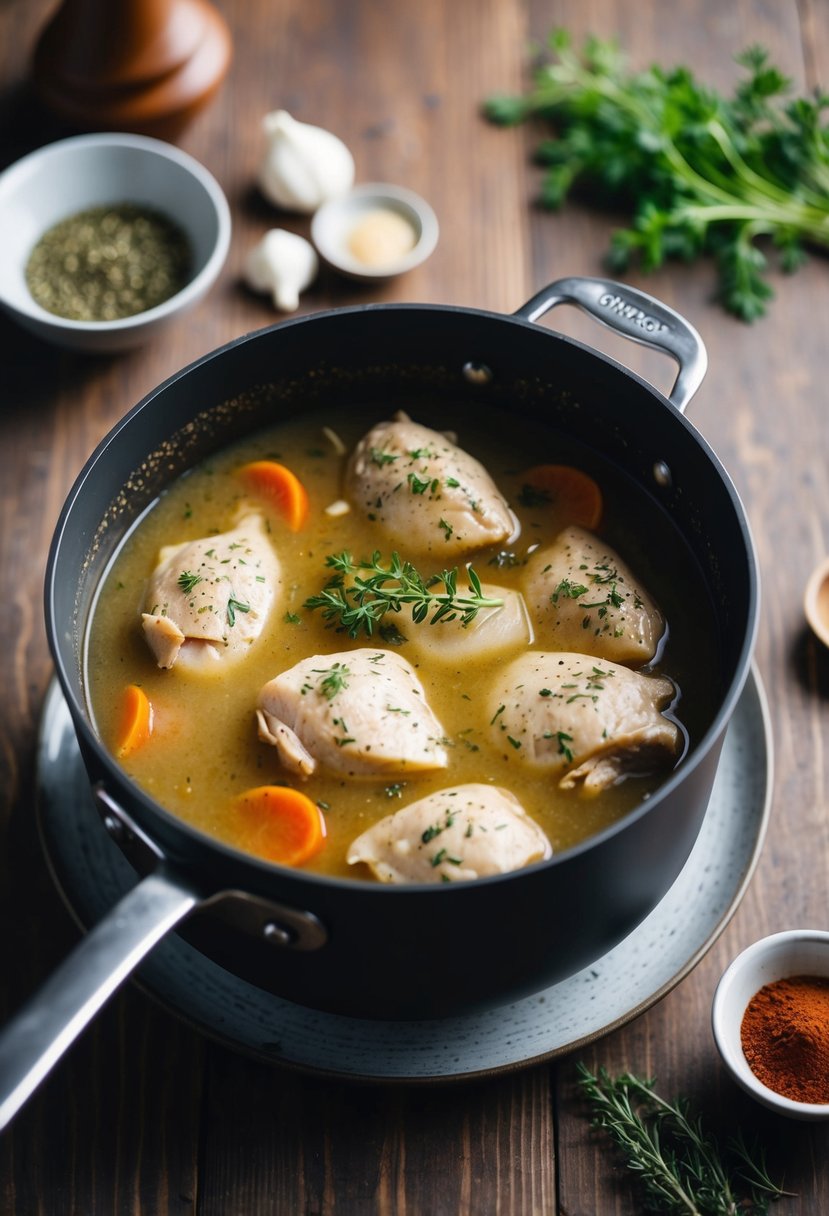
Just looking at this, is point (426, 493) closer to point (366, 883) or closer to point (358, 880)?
point (358, 880)

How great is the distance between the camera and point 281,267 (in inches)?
130

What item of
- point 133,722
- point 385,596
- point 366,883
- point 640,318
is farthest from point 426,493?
point 366,883

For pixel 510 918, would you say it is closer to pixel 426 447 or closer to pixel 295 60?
pixel 426 447

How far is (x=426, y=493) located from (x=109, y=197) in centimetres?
154

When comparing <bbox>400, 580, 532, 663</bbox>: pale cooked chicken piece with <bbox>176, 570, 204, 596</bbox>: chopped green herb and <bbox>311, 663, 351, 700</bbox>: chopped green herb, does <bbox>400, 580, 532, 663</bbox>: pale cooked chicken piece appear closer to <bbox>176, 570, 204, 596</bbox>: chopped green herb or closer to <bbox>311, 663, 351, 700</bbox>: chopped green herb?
<bbox>311, 663, 351, 700</bbox>: chopped green herb

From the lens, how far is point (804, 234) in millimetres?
3473

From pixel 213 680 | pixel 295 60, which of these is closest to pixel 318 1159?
pixel 213 680

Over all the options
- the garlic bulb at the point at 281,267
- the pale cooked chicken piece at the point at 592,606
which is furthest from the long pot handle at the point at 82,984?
the garlic bulb at the point at 281,267

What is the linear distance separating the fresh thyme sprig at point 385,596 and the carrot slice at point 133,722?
36 centimetres

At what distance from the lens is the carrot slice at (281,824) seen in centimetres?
214

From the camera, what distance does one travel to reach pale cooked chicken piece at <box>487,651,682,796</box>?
2.20 metres

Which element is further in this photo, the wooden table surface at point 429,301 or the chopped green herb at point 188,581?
the chopped green herb at point 188,581

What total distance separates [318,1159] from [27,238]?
241 cm

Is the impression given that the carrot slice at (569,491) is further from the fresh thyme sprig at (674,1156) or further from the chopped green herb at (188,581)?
the fresh thyme sprig at (674,1156)
